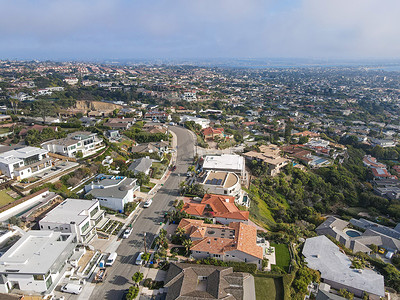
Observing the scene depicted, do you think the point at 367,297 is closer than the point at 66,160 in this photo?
Yes

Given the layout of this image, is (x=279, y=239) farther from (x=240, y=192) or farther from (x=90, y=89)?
(x=90, y=89)

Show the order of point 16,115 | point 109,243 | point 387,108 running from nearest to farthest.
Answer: point 109,243 → point 16,115 → point 387,108

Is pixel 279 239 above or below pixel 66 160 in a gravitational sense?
below

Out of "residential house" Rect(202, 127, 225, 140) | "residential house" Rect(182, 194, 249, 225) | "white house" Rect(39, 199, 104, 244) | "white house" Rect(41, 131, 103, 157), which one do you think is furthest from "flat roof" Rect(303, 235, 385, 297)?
"residential house" Rect(202, 127, 225, 140)

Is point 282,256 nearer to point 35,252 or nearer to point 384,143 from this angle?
point 35,252

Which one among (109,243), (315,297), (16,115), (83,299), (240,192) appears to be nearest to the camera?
(83,299)

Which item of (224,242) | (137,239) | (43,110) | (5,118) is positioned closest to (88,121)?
(43,110)

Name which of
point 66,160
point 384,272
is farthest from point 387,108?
point 66,160
